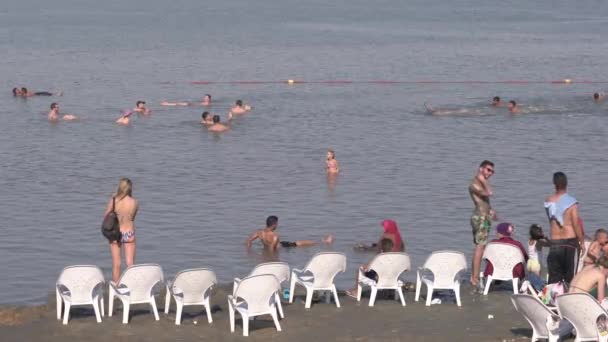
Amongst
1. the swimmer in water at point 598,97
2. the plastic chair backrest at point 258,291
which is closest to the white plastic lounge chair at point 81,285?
the plastic chair backrest at point 258,291

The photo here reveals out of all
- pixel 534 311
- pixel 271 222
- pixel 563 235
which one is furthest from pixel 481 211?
pixel 271 222

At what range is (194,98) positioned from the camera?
43.7 meters

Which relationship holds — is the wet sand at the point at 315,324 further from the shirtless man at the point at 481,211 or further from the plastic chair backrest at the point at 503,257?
the shirtless man at the point at 481,211

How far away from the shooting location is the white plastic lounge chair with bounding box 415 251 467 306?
14750 mm

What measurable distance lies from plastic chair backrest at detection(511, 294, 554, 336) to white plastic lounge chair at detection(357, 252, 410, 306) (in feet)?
7.84

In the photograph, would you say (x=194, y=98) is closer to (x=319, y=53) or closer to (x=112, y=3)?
(x=319, y=53)

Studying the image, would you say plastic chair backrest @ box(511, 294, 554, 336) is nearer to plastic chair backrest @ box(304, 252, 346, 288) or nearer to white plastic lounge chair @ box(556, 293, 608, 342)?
white plastic lounge chair @ box(556, 293, 608, 342)

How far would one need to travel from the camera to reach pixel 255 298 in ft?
43.9

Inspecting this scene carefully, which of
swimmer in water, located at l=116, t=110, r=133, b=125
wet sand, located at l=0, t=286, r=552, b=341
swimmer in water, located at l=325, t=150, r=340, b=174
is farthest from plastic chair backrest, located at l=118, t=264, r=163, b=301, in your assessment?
swimmer in water, located at l=116, t=110, r=133, b=125

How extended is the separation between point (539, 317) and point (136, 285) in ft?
15.5

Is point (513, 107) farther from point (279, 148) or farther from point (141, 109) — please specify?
point (141, 109)

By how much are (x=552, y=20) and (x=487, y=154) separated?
77.2m

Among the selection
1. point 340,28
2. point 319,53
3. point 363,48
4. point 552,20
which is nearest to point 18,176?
point 319,53

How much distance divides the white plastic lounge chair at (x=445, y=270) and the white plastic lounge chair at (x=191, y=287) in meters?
2.83
